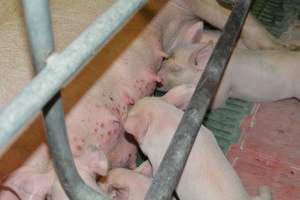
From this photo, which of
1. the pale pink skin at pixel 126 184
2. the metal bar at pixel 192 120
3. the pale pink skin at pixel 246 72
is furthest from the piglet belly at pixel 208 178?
the pale pink skin at pixel 246 72

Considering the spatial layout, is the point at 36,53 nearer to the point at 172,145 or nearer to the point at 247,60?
the point at 172,145

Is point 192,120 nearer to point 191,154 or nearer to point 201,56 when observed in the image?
point 191,154

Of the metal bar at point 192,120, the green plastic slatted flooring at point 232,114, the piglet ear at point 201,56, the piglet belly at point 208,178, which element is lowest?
the green plastic slatted flooring at point 232,114

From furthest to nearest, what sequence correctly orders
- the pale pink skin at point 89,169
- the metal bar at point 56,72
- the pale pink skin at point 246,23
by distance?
1. the pale pink skin at point 246,23
2. the pale pink skin at point 89,169
3. the metal bar at point 56,72

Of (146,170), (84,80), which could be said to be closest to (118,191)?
(146,170)

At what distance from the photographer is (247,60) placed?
2617 mm

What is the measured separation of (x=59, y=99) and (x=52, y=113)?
38mm

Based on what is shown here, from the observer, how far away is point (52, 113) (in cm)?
119

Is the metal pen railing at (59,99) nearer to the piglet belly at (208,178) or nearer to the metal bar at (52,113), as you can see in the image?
the metal bar at (52,113)

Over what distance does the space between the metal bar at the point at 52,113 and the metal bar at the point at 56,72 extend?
0.03 meters

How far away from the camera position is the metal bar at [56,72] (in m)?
0.94

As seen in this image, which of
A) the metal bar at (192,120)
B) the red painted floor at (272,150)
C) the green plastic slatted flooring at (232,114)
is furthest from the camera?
the green plastic slatted flooring at (232,114)

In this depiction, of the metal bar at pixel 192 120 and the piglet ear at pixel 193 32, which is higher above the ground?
the metal bar at pixel 192 120

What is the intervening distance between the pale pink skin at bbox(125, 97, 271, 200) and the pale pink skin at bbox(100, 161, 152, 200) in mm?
121
